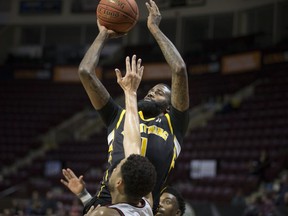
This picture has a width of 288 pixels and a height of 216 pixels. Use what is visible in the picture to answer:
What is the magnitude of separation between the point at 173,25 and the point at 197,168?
8.52m

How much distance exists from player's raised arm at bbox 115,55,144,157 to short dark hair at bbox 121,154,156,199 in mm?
386

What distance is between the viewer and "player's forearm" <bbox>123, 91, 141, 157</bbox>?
348cm

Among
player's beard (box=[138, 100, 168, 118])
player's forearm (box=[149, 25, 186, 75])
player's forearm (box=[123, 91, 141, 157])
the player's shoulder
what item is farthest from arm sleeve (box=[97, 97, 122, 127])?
the player's shoulder

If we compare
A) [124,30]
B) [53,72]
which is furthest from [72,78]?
[124,30]

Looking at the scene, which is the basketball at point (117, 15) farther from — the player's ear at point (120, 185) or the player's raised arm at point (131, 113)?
the player's ear at point (120, 185)

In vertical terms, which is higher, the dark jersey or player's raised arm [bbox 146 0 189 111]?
player's raised arm [bbox 146 0 189 111]

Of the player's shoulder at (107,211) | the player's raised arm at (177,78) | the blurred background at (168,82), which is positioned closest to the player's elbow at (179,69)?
the player's raised arm at (177,78)

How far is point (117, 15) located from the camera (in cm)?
408

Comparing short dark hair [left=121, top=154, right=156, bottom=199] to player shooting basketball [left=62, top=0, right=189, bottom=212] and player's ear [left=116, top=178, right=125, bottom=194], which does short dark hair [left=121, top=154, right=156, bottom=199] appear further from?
player shooting basketball [left=62, top=0, right=189, bottom=212]

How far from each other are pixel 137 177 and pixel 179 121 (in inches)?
39.0

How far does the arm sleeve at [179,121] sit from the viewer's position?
3.91 metres

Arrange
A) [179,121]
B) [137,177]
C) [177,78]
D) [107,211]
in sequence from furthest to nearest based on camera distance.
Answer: [179,121] < [177,78] < [137,177] < [107,211]

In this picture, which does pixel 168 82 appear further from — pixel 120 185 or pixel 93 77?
pixel 120 185

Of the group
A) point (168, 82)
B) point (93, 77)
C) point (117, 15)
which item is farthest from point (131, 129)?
point (168, 82)
